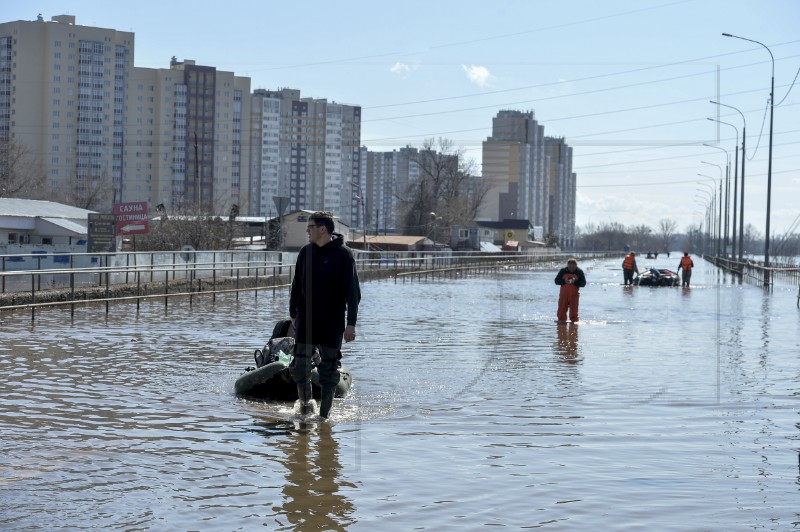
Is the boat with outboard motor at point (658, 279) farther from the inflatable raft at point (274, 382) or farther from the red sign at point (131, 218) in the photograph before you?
the inflatable raft at point (274, 382)

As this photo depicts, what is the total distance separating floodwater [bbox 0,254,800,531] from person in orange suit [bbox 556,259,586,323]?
15.6ft

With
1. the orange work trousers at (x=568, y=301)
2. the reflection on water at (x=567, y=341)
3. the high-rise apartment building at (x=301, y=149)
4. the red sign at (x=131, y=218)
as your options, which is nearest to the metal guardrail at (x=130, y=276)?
the red sign at (x=131, y=218)

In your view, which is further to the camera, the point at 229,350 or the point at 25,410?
the point at 229,350

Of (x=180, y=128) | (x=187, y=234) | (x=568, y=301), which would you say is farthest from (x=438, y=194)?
(x=568, y=301)

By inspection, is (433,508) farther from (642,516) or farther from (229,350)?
(229,350)

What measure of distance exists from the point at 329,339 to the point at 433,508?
2.90m

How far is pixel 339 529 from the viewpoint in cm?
595

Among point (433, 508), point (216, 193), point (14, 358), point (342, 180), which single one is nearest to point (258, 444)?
point (433, 508)

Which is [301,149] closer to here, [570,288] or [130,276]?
[130,276]

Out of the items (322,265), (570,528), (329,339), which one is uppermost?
Result: (322,265)

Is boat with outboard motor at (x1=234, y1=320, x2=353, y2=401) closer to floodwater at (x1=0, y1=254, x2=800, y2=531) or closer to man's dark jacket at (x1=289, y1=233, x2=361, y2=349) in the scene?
floodwater at (x1=0, y1=254, x2=800, y2=531)

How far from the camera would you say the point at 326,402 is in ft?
30.8

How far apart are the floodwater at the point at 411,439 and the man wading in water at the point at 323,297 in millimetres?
595

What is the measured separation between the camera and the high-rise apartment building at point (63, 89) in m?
130
